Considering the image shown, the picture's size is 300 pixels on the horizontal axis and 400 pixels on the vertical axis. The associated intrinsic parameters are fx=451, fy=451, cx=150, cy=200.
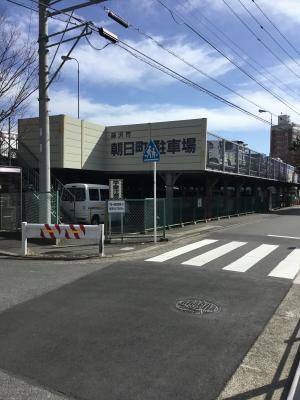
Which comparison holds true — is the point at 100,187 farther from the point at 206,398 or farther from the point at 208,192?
the point at 206,398

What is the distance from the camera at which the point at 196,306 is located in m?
7.21

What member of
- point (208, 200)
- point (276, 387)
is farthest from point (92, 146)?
point (276, 387)

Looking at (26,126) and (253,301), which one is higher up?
(26,126)

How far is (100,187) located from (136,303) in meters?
13.2

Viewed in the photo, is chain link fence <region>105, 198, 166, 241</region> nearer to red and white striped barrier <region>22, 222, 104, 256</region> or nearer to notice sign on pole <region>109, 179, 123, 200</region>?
notice sign on pole <region>109, 179, 123, 200</region>

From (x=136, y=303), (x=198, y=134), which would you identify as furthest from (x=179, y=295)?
(x=198, y=134)

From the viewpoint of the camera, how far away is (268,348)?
18.0 ft

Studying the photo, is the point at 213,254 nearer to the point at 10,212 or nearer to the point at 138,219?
the point at 138,219

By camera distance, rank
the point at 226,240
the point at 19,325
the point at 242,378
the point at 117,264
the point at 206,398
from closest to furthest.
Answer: the point at 206,398, the point at 242,378, the point at 19,325, the point at 117,264, the point at 226,240

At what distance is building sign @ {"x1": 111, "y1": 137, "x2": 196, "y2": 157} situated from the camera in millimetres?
22188

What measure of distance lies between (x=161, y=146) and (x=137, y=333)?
58.0 ft

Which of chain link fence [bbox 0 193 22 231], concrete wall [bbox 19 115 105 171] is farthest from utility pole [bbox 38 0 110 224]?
concrete wall [bbox 19 115 105 171]

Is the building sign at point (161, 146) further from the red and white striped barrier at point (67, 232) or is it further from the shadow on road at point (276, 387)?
the shadow on road at point (276, 387)

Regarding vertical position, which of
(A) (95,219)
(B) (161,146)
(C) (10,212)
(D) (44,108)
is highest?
(D) (44,108)
